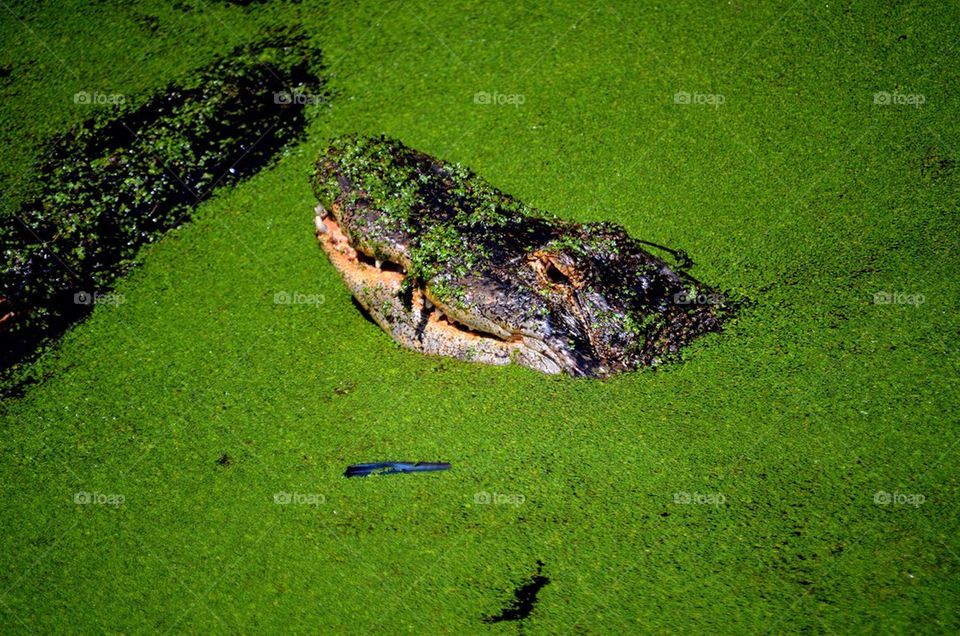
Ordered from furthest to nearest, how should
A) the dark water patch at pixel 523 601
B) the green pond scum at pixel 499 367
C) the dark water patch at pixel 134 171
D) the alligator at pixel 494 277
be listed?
the dark water patch at pixel 134 171, the alligator at pixel 494 277, the green pond scum at pixel 499 367, the dark water patch at pixel 523 601

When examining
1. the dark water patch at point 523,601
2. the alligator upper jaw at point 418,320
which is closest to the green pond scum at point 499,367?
the dark water patch at point 523,601

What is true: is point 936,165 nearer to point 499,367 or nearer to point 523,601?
point 499,367

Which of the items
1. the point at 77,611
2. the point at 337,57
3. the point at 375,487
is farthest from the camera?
the point at 337,57

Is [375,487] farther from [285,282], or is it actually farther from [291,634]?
[285,282]

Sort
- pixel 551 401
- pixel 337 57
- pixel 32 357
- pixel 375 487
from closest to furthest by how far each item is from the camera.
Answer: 1. pixel 375 487
2. pixel 551 401
3. pixel 32 357
4. pixel 337 57

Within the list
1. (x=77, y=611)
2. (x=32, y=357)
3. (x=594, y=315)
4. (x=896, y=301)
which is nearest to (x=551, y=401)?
(x=594, y=315)

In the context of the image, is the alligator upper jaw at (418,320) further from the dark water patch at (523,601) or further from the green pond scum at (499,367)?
the dark water patch at (523,601)

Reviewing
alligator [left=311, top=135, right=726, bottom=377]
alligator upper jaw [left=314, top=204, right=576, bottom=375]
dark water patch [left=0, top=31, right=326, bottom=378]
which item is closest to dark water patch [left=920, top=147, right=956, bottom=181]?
alligator [left=311, top=135, right=726, bottom=377]
